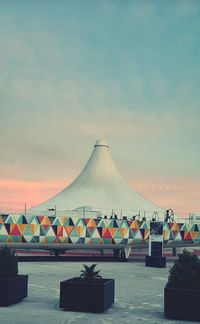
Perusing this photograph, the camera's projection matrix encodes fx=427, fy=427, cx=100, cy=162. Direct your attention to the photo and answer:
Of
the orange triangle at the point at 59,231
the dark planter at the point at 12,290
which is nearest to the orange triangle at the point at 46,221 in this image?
the orange triangle at the point at 59,231

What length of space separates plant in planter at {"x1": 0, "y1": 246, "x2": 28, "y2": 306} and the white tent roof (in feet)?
108

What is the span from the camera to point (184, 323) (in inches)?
399

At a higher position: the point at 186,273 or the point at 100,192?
the point at 100,192

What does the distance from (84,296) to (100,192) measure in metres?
40.2

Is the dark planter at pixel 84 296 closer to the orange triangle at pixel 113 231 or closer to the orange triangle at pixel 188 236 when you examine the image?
the orange triangle at pixel 113 231

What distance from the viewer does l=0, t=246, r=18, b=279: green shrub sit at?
1169cm

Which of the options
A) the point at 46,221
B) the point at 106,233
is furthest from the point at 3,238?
the point at 106,233

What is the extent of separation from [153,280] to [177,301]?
9.17m

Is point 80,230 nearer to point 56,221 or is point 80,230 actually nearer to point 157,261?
point 56,221

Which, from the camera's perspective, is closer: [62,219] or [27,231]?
[27,231]

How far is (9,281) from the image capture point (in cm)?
1130

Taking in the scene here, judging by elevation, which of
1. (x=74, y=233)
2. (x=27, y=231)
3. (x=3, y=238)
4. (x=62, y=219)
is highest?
(x=62, y=219)

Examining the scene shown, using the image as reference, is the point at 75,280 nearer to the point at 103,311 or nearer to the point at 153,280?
the point at 103,311

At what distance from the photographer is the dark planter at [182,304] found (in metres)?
10.3
